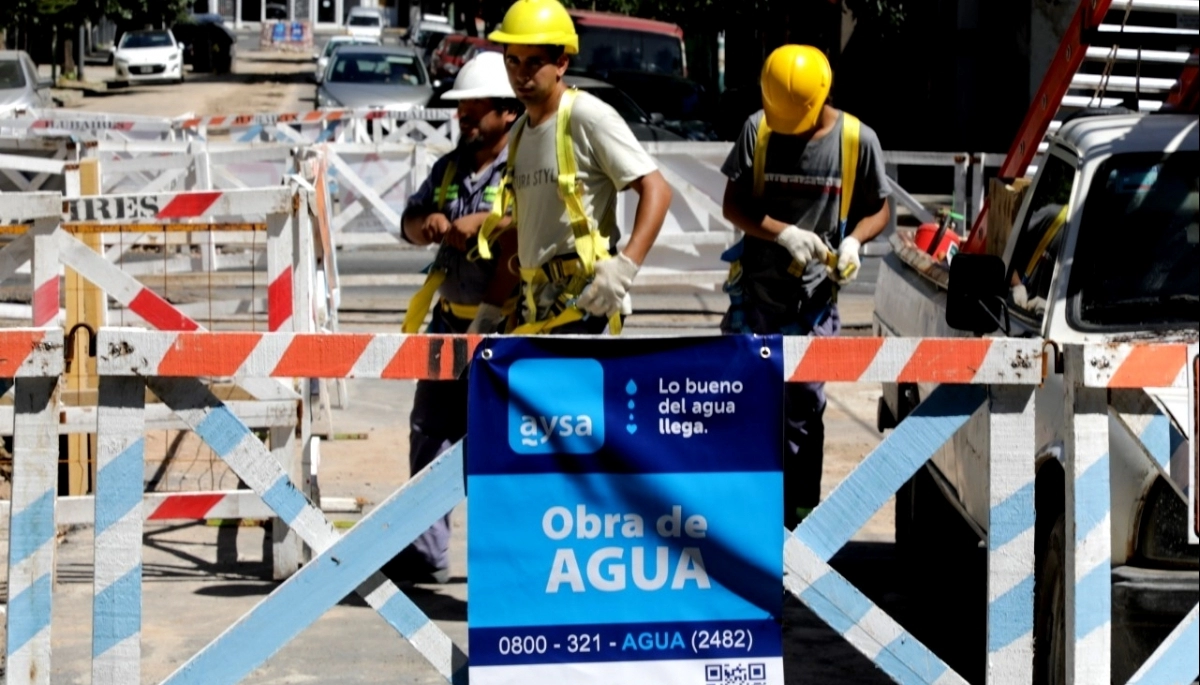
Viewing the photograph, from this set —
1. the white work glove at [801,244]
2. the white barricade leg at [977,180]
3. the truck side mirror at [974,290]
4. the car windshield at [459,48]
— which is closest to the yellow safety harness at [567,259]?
the white work glove at [801,244]

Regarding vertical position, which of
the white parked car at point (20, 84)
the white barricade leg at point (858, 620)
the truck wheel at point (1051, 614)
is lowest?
the white parked car at point (20, 84)

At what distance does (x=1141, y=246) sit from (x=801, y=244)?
1.30 m

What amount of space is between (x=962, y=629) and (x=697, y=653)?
2502 mm

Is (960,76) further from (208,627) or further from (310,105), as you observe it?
(208,627)

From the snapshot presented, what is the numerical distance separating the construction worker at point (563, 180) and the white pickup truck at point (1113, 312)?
110 cm

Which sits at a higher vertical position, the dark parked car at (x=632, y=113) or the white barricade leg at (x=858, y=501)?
the white barricade leg at (x=858, y=501)

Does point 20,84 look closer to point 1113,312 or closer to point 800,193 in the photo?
point 800,193

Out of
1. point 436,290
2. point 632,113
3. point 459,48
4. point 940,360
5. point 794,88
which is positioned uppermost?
point 794,88

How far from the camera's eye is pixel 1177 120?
19.0ft

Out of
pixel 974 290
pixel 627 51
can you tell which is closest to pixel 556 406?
pixel 974 290

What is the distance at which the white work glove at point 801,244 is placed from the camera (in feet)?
20.8

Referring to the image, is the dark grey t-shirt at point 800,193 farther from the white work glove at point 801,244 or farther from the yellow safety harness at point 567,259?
the yellow safety harness at point 567,259

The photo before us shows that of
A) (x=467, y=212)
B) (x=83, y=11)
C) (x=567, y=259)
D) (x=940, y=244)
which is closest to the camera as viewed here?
(x=567, y=259)

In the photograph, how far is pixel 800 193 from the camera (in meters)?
6.55
